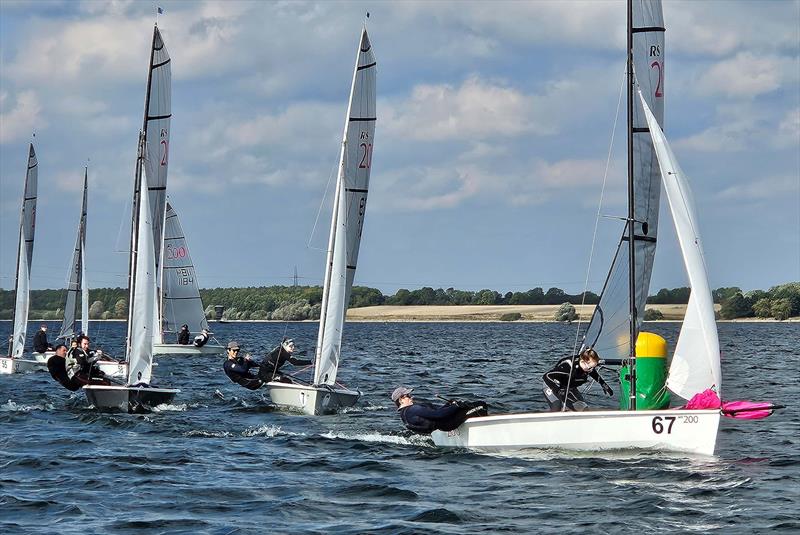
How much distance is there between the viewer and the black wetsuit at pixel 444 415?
18.2 m

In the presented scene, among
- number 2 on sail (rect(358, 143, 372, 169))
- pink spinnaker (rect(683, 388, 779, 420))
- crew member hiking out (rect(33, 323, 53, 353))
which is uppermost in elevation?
number 2 on sail (rect(358, 143, 372, 169))

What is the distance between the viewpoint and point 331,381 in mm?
25469

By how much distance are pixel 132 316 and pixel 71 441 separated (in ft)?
17.1

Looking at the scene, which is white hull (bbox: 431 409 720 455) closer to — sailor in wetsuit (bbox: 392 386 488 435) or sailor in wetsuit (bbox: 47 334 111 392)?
sailor in wetsuit (bbox: 392 386 488 435)

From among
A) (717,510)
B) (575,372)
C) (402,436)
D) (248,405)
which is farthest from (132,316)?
(717,510)

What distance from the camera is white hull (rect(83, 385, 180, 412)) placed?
77.9 ft

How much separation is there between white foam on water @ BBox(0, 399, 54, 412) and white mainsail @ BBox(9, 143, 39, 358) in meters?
14.9

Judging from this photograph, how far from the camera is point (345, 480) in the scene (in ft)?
53.9

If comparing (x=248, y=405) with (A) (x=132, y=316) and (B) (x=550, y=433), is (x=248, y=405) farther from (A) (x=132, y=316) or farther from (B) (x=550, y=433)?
(B) (x=550, y=433)

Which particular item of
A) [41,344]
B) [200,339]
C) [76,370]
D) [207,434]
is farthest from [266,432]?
[200,339]

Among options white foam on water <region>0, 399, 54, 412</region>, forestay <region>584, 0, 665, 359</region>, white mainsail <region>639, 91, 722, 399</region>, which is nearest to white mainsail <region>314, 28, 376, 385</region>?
white foam on water <region>0, 399, 54, 412</region>

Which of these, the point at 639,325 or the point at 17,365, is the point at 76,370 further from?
the point at 17,365

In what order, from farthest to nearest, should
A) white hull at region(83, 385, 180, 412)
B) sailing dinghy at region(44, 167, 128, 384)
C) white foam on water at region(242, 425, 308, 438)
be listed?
sailing dinghy at region(44, 167, 128, 384), white hull at region(83, 385, 180, 412), white foam on water at region(242, 425, 308, 438)

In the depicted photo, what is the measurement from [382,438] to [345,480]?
418cm
